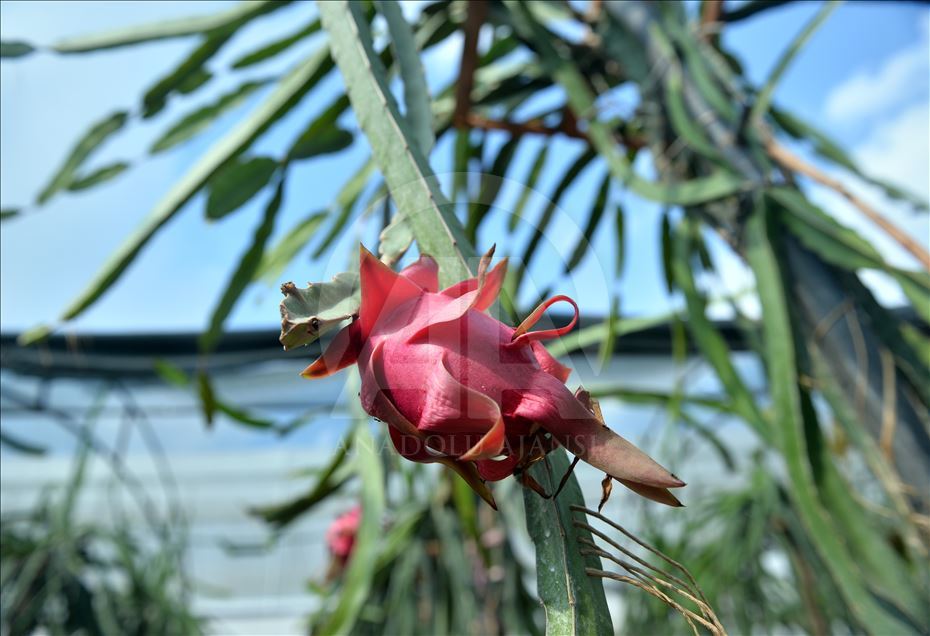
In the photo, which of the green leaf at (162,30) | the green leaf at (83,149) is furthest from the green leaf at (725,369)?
the green leaf at (83,149)

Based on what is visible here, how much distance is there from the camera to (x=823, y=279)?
634 millimetres

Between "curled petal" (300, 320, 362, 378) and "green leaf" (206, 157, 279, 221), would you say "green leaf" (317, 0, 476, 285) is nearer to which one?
"curled petal" (300, 320, 362, 378)

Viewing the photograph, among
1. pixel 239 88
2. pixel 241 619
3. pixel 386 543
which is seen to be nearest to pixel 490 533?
pixel 386 543

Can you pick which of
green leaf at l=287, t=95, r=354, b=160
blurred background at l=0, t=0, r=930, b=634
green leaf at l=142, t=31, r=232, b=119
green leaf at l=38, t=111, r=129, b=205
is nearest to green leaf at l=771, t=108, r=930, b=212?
blurred background at l=0, t=0, r=930, b=634

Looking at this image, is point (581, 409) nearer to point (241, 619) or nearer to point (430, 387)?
point (430, 387)

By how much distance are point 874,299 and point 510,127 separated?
432mm

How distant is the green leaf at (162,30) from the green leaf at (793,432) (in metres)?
0.45

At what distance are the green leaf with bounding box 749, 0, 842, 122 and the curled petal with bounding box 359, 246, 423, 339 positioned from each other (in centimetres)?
53

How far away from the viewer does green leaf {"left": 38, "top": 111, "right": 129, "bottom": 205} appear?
0.77m

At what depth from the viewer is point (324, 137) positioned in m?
0.66

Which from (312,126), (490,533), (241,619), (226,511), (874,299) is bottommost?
(241,619)

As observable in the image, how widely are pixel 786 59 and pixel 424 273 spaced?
0.57 metres

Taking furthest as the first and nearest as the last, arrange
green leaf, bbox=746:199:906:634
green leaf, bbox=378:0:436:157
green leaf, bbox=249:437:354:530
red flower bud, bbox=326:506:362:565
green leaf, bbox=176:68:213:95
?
red flower bud, bbox=326:506:362:565 < green leaf, bbox=249:437:354:530 < green leaf, bbox=176:68:213:95 < green leaf, bbox=746:199:906:634 < green leaf, bbox=378:0:436:157

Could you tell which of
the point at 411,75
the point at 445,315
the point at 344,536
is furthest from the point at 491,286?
the point at 344,536
